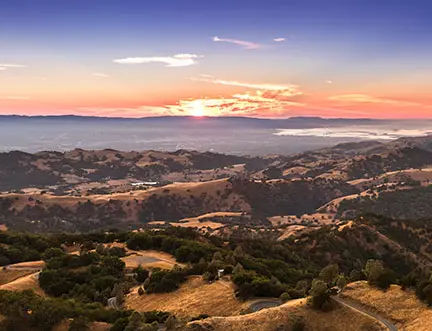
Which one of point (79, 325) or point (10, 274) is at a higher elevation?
point (79, 325)

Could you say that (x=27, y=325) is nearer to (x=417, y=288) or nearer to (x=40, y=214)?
(x=417, y=288)

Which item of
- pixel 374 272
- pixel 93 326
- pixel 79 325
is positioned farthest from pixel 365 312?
pixel 79 325

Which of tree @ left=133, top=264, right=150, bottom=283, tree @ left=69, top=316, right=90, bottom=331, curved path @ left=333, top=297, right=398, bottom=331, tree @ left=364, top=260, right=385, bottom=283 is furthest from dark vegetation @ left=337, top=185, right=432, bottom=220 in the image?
tree @ left=69, top=316, right=90, bottom=331

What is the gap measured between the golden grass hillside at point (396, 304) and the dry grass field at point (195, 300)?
1075 cm

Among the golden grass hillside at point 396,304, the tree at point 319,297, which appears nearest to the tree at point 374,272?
the golden grass hillside at point 396,304

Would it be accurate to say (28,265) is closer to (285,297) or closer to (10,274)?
(10,274)

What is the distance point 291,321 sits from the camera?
31.4 meters

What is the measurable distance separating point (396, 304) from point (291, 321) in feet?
31.0

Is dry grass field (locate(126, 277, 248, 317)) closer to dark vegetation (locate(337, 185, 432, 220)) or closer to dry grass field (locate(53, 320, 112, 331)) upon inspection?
dry grass field (locate(53, 320, 112, 331))

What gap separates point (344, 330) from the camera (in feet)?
99.0

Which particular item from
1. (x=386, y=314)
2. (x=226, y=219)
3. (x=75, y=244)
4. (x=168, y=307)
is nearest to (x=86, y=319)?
(x=168, y=307)

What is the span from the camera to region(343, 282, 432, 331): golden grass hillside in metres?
30.3

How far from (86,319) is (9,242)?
4973 cm

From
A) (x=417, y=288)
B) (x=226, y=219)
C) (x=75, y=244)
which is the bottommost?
(x=226, y=219)
